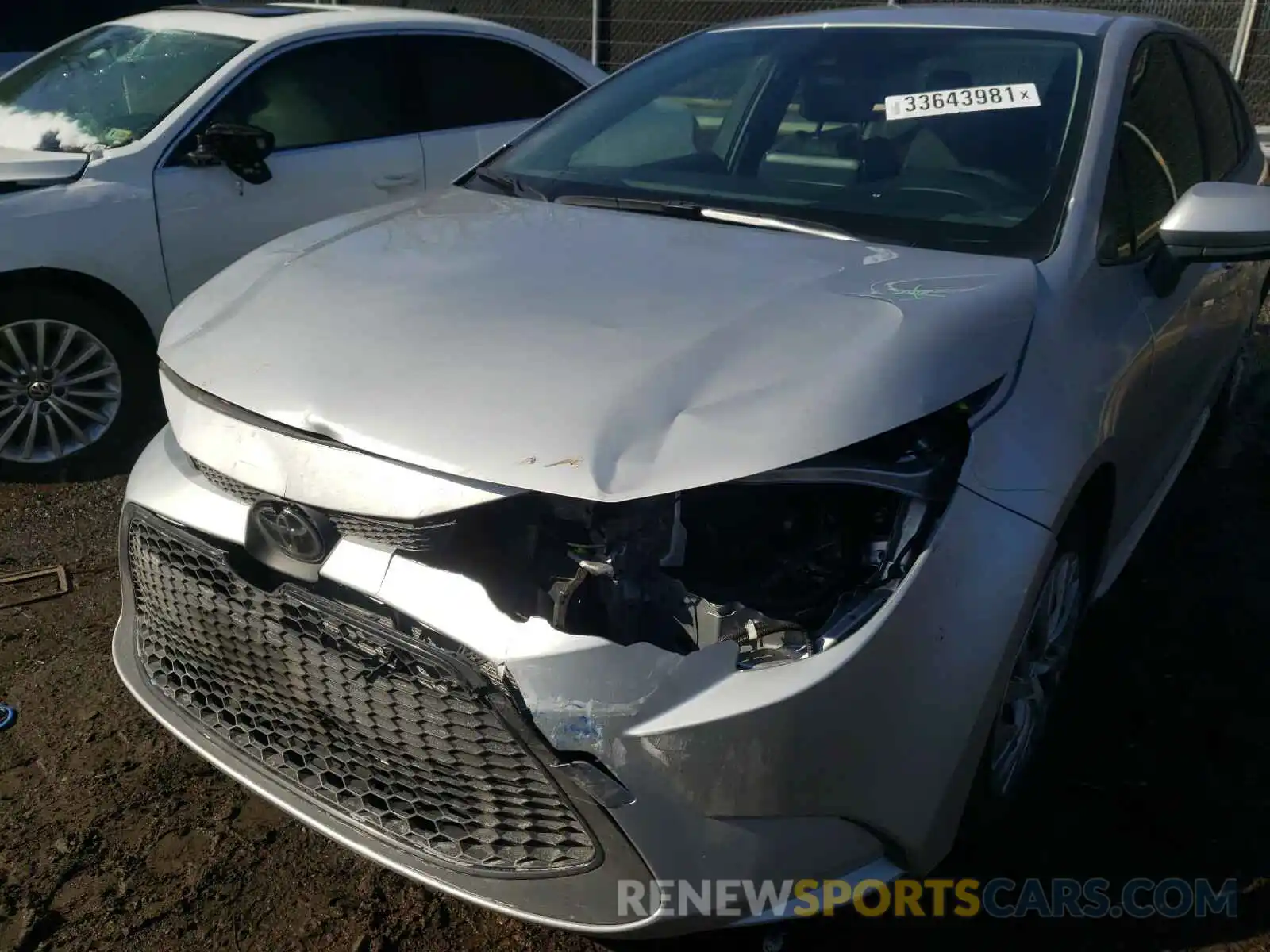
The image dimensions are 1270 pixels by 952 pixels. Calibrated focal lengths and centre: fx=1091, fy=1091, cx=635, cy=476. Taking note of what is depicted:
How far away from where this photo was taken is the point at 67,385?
13.5ft

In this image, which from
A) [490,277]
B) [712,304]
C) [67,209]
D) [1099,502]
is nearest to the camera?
[712,304]

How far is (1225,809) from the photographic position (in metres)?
2.54

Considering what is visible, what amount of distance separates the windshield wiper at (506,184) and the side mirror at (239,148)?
1.51m

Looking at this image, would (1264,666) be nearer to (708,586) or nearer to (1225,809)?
(1225,809)

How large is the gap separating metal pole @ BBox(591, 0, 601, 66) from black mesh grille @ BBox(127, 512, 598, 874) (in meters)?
9.89

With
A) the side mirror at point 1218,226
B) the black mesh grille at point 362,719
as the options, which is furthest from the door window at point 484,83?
the black mesh grille at point 362,719

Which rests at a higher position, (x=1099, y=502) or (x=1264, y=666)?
(x=1099, y=502)

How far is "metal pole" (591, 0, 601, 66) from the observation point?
10891mm

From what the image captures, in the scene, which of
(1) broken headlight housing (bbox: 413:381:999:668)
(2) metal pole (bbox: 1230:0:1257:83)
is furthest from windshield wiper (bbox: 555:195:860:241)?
(2) metal pole (bbox: 1230:0:1257:83)

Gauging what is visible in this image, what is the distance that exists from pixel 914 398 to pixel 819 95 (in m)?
1.62

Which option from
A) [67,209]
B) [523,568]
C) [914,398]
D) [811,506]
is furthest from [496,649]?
[67,209]

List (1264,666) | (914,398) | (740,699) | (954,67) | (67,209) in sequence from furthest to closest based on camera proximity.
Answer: (67,209) → (1264,666) → (954,67) → (914,398) → (740,699)

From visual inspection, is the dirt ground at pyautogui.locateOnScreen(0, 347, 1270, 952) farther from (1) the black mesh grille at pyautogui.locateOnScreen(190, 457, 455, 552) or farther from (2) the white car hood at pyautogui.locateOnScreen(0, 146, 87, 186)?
(2) the white car hood at pyautogui.locateOnScreen(0, 146, 87, 186)

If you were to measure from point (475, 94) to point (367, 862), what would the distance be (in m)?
3.92
